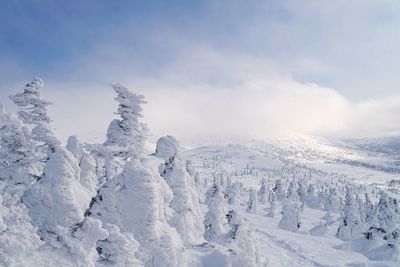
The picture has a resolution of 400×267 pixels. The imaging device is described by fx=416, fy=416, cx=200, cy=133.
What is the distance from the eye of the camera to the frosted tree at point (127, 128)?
27.0 meters

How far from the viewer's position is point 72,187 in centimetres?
2247

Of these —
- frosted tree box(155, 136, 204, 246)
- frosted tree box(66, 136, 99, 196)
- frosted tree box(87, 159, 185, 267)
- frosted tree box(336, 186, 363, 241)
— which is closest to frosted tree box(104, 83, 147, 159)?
frosted tree box(87, 159, 185, 267)

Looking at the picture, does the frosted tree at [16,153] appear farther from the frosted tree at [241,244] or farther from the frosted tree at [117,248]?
the frosted tree at [241,244]

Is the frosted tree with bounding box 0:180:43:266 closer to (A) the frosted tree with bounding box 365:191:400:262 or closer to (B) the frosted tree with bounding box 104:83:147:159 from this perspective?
(B) the frosted tree with bounding box 104:83:147:159

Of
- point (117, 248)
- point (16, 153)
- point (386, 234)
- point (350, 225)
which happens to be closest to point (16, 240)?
point (117, 248)

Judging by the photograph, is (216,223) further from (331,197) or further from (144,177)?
(331,197)

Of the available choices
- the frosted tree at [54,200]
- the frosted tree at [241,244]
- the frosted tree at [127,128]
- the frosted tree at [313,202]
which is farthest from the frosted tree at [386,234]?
the frosted tree at [313,202]

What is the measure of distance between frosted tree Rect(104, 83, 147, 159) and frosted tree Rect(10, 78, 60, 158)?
4152mm

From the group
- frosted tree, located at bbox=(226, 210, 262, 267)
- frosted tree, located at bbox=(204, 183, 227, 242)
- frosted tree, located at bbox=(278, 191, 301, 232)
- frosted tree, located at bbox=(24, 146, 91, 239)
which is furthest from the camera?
frosted tree, located at bbox=(278, 191, 301, 232)

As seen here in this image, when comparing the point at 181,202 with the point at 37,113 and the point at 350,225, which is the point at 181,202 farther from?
the point at 350,225

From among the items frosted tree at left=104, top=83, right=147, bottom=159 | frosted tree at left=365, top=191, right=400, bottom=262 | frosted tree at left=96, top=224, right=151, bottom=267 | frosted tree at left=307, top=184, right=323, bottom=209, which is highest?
frosted tree at left=104, top=83, right=147, bottom=159

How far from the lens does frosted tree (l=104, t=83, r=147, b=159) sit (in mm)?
27016

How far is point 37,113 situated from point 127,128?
6.42 metres

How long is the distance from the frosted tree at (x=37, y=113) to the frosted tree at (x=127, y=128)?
415 centimetres
